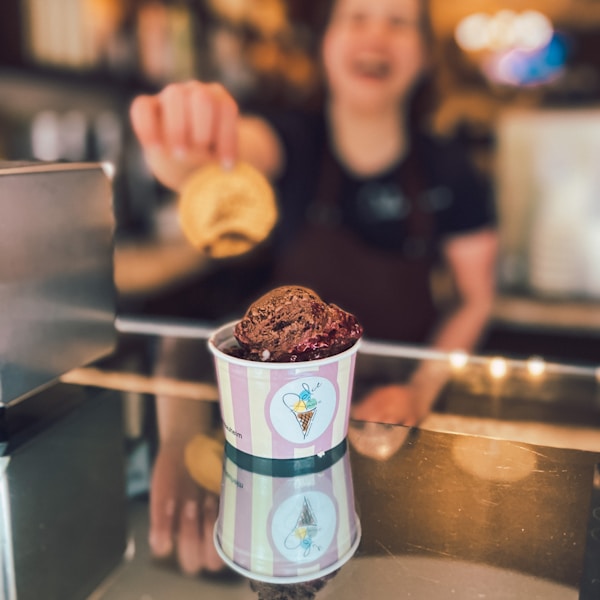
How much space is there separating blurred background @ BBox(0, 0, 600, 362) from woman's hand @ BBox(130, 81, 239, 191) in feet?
3.85

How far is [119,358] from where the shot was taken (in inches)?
37.7

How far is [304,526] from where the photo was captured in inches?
20.8

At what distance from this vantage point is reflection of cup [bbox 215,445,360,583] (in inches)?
19.0

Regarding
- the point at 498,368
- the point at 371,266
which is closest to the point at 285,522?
the point at 498,368

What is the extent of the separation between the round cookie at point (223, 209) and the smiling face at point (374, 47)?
0.70m

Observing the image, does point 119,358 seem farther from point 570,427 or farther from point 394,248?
point 394,248

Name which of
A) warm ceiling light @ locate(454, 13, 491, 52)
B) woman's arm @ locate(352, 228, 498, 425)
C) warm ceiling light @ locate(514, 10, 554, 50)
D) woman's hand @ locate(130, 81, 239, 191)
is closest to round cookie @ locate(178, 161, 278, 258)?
woman's hand @ locate(130, 81, 239, 191)

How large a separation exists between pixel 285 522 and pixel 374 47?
1.19 meters

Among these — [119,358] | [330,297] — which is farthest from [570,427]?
[330,297]

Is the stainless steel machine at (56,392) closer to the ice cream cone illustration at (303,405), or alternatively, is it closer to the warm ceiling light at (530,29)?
the ice cream cone illustration at (303,405)

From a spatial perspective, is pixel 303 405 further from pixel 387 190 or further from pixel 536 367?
pixel 387 190

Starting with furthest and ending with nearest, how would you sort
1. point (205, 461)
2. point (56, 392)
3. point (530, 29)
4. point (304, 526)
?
point (530, 29) < point (56, 392) < point (205, 461) < point (304, 526)

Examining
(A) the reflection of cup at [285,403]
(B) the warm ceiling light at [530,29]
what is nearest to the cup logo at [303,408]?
(A) the reflection of cup at [285,403]

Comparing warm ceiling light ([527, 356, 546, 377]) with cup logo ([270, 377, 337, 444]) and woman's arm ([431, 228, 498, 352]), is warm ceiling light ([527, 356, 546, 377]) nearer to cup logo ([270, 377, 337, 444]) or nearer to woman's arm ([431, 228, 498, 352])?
cup logo ([270, 377, 337, 444])
